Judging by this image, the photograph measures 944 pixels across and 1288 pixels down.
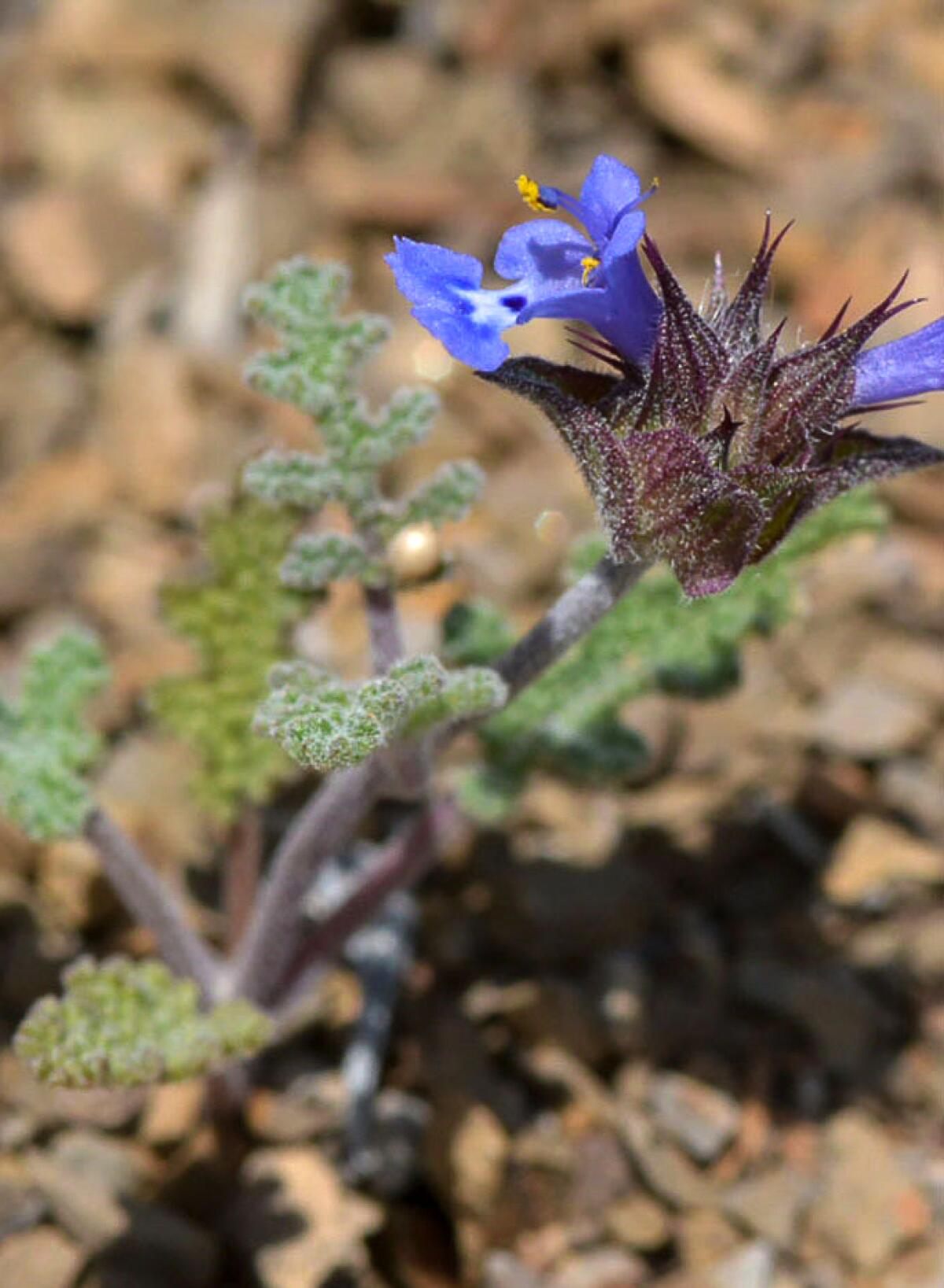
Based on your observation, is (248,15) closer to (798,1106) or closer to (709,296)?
(709,296)

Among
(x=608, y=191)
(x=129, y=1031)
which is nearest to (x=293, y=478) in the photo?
(x=608, y=191)

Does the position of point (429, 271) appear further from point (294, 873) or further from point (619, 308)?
point (294, 873)

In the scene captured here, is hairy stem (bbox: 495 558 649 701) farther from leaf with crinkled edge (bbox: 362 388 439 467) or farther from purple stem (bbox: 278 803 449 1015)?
purple stem (bbox: 278 803 449 1015)

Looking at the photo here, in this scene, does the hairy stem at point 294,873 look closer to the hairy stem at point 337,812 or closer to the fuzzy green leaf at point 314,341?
the hairy stem at point 337,812

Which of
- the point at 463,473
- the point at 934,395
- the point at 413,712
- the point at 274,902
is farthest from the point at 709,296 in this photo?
the point at 934,395

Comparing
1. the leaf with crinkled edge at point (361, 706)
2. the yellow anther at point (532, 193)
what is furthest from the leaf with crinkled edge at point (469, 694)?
the yellow anther at point (532, 193)

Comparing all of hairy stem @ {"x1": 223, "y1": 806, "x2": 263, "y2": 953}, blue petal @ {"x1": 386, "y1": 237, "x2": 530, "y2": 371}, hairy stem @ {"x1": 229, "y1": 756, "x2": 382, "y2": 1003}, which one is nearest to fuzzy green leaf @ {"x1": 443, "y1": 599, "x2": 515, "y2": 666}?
hairy stem @ {"x1": 229, "y1": 756, "x2": 382, "y2": 1003}
